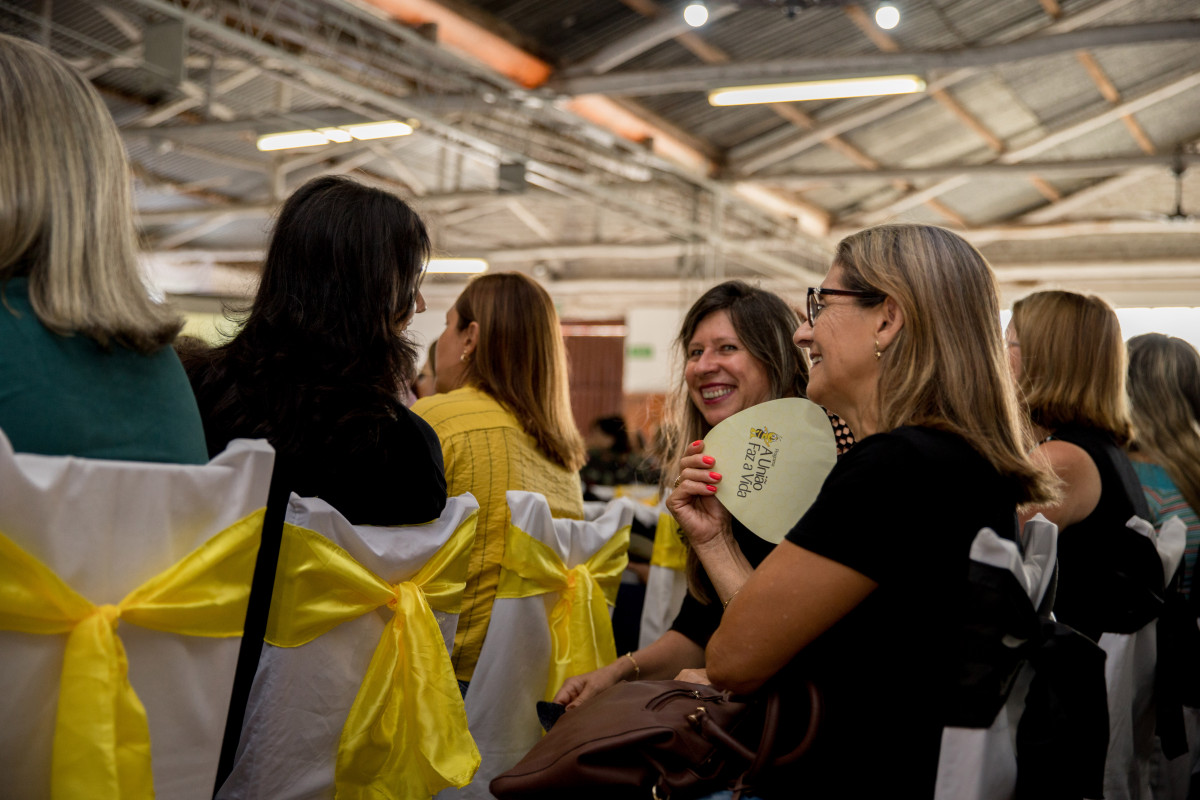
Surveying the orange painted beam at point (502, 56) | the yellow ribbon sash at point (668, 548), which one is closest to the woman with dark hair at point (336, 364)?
the yellow ribbon sash at point (668, 548)

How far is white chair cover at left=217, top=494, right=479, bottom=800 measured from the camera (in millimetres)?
1412

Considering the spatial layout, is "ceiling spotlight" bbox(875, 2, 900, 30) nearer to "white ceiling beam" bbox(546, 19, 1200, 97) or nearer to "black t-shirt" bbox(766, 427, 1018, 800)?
"white ceiling beam" bbox(546, 19, 1200, 97)

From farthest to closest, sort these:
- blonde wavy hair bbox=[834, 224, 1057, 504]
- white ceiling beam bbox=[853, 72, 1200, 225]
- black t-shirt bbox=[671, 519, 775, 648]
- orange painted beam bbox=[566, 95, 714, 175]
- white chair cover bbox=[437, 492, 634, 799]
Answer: white ceiling beam bbox=[853, 72, 1200, 225] → orange painted beam bbox=[566, 95, 714, 175] → white chair cover bbox=[437, 492, 634, 799] → black t-shirt bbox=[671, 519, 775, 648] → blonde wavy hair bbox=[834, 224, 1057, 504]

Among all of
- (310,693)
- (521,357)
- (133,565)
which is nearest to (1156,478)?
(521,357)

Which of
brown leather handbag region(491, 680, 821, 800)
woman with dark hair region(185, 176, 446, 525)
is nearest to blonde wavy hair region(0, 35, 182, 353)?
woman with dark hair region(185, 176, 446, 525)

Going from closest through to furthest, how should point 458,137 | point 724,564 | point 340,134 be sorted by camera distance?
point 724,564 → point 340,134 → point 458,137

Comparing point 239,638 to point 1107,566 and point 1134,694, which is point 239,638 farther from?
point 1134,694

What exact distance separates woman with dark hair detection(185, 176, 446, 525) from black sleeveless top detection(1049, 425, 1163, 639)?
136 cm

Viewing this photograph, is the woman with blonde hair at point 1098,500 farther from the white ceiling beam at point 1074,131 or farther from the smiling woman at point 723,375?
the white ceiling beam at point 1074,131

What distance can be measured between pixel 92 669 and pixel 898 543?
920 millimetres

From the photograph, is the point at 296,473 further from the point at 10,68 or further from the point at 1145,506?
the point at 1145,506

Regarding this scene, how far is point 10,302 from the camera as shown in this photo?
1076 mm

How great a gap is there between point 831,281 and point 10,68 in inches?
43.4

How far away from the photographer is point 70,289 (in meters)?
1.09
